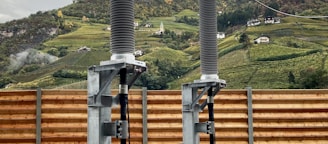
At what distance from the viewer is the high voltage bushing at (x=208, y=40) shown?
166 inches

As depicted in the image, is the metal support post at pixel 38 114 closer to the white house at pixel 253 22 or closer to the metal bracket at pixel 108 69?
the metal bracket at pixel 108 69

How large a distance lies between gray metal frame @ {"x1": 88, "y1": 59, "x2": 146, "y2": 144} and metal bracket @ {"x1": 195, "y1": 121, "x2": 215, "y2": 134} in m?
1.48

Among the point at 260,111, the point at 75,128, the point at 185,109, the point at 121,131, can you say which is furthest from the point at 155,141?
the point at 121,131

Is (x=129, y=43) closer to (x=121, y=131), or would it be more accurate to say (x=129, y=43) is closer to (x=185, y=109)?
(x=121, y=131)

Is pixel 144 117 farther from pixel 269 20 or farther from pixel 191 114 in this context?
pixel 269 20

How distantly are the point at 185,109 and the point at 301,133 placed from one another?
121 inches

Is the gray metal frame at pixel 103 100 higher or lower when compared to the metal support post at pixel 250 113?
higher

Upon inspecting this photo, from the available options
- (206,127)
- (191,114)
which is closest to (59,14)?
(191,114)

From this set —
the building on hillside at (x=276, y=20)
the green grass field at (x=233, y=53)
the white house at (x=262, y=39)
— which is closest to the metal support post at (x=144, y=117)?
the green grass field at (x=233, y=53)

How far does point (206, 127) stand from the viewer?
4.28 m

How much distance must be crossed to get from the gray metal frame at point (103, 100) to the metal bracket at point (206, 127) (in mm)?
1475

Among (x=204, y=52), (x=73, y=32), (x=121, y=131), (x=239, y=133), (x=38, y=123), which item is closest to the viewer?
(x=121, y=131)

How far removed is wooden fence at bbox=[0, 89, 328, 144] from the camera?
6328 mm

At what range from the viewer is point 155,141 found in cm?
650
